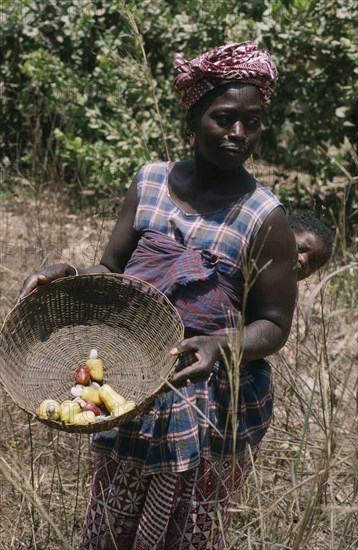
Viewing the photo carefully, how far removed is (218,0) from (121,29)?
78cm

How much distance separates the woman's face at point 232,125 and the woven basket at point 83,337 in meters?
0.36

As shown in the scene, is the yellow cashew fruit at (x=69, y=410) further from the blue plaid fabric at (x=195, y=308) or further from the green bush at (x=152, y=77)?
the green bush at (x=152, y=77)

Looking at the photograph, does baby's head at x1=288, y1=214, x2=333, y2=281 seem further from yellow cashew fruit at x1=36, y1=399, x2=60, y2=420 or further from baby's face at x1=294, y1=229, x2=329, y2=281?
yellow cashew fruit at x1=36, y1=399, x2=60, y2=420

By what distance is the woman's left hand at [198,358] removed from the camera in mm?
1729

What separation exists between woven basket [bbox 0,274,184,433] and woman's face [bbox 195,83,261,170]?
0.36 metres

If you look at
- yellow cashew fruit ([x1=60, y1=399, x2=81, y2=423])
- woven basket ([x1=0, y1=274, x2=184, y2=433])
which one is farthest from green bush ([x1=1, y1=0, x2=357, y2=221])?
yellow cashew fruit ([x1=60, y1=399, x2=81, y2=423])

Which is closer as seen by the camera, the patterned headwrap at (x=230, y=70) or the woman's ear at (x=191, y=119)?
the patterned headwrap at (x=230, y=70)

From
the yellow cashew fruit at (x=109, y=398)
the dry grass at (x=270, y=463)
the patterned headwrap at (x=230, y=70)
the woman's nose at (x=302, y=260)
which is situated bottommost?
the dry grass at (x=270, y=463)

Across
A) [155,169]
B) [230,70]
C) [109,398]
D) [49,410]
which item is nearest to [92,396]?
[109,398]

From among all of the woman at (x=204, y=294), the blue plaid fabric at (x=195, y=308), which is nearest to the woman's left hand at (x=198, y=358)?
the woman at (x=204, y=294)

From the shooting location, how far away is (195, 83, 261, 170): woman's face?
187cm

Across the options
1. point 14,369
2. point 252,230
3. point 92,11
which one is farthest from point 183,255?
point 92,11

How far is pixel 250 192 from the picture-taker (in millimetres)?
1925

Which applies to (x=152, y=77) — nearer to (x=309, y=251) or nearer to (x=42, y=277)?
(x=309, y=251)
